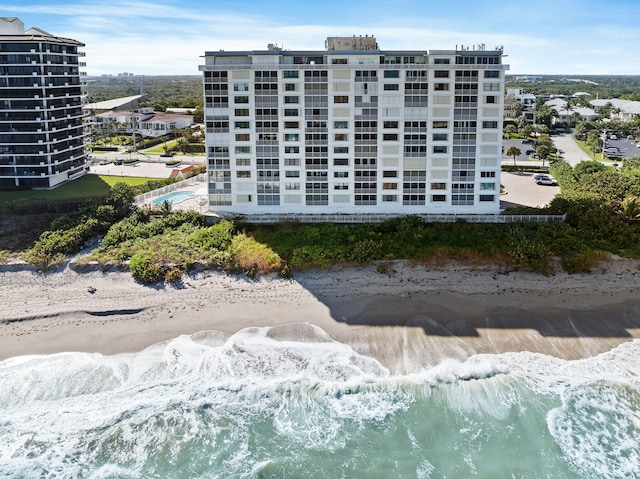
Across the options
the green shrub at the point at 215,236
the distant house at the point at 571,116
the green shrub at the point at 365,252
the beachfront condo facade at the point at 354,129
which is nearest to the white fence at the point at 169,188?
the beachfront condo facade at the point at 354,129

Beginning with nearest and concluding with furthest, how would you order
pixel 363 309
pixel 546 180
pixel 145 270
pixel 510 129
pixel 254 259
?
pixel 363 309 → pixel 145 270 → pixel 254 259 → pixel 546 180 → pixel 510 129

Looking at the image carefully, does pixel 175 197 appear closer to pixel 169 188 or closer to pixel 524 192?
pixel 169 188

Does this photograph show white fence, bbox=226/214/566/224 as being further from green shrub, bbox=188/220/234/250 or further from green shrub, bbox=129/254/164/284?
green shrub, bbox=129/254/164/284

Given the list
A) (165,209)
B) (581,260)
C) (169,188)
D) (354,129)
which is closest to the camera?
(581,260)

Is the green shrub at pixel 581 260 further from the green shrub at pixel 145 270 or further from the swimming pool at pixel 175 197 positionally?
the swimming pool at pixel 175 197

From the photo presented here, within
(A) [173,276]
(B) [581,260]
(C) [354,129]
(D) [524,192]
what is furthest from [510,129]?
(A) [173,276]

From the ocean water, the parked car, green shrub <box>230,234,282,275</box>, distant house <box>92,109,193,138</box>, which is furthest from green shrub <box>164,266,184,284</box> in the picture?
distant house <box>92,109,193,138</box>

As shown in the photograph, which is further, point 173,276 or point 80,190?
point 80,190

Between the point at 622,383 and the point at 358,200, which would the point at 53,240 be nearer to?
the point at 358,200
